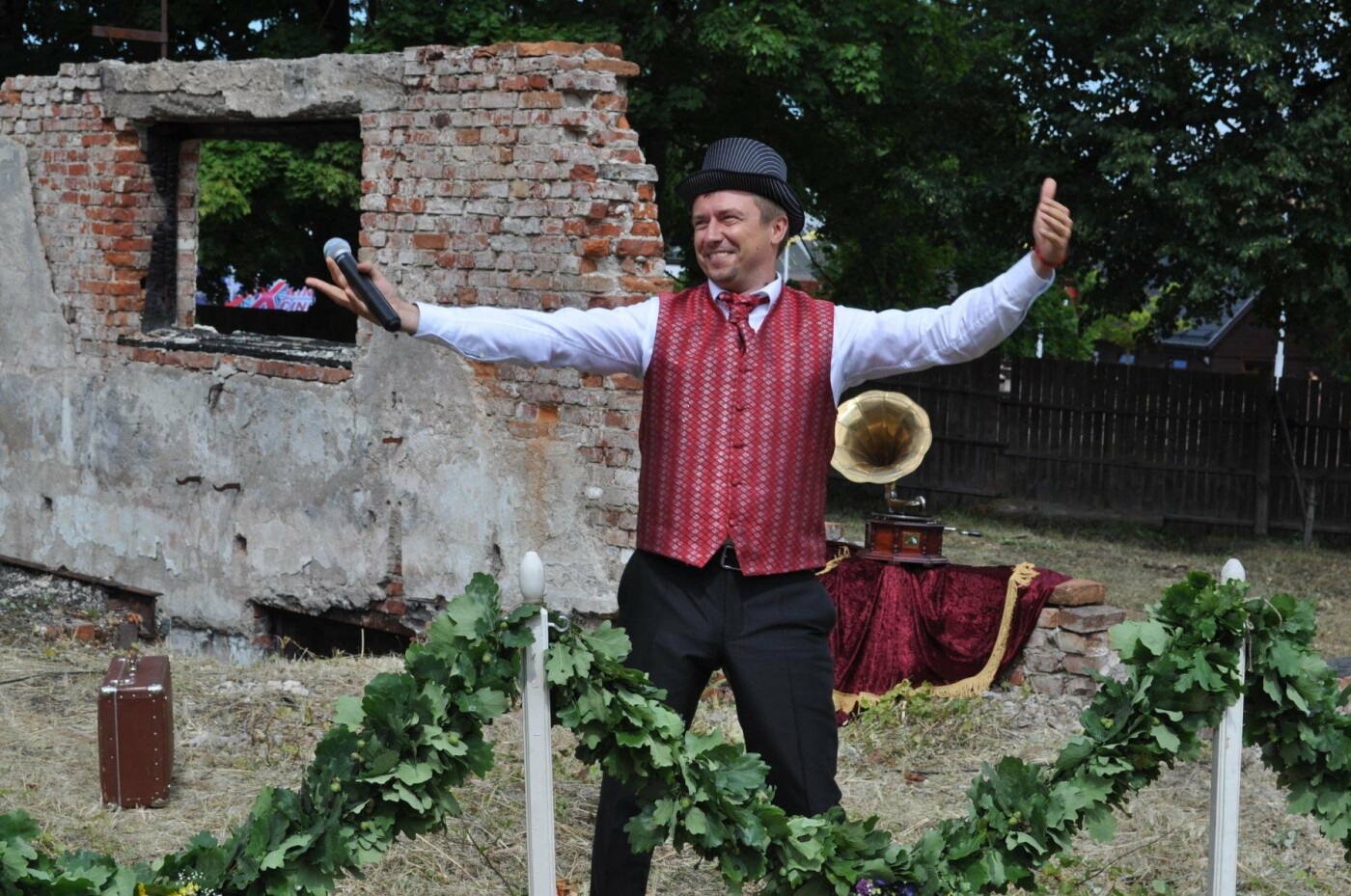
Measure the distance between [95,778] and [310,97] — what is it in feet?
12.2

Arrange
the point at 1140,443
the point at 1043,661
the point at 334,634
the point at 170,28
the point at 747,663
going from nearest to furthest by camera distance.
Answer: the point at 747,663 → the point at 1043,661 → the point at 334,634 → the point at 1140,443 → the point at 170,28

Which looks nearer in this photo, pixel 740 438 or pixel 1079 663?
pixel 740 438

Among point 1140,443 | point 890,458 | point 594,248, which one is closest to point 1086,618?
point 890,458

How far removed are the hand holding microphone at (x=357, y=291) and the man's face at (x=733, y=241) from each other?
0.73 meters

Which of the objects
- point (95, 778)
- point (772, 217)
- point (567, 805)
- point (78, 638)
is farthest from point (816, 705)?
point (78, 638)

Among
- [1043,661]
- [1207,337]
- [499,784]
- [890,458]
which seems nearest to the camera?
[499,784]

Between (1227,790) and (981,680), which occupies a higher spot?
(1227,790)

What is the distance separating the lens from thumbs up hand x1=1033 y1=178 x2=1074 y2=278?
3.22 meters

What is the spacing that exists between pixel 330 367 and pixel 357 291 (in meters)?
4.78

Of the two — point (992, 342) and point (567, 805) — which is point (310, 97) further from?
point (992, 342)

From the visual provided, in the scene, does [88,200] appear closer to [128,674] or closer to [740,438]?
[128,674]

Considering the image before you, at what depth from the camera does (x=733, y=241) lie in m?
3.58

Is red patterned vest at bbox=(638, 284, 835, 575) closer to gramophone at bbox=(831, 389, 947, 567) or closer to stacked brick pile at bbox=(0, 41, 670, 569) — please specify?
stacked brick pile at bbox=(0, 41, 670, 569)

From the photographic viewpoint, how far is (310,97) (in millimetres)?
7875
